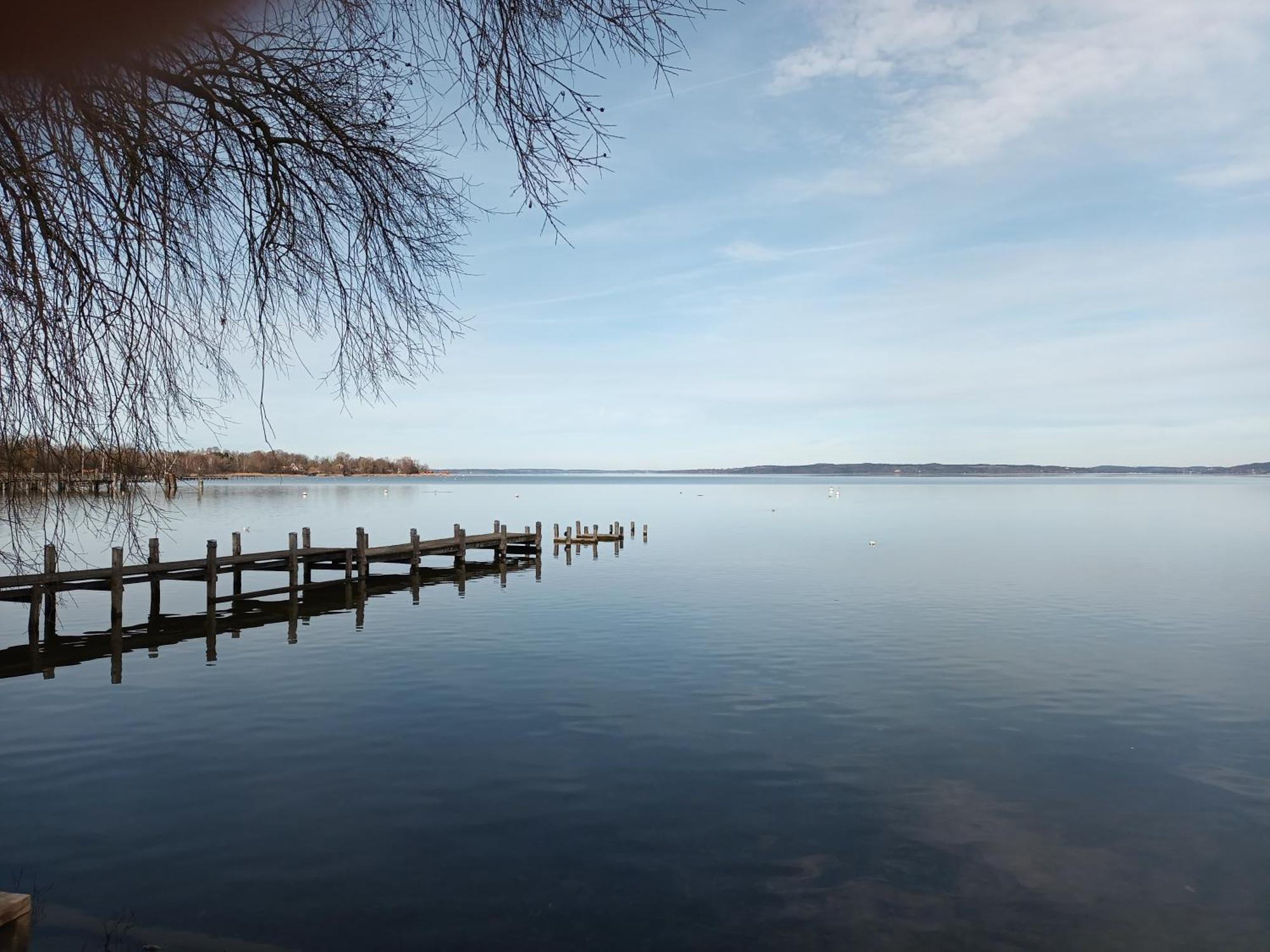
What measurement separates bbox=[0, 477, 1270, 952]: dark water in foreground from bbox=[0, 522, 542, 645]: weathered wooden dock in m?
1.79

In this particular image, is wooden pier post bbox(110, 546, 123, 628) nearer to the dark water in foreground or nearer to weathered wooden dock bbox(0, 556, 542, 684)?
weathered wooden dock bbox(0, 556, 542, 684)

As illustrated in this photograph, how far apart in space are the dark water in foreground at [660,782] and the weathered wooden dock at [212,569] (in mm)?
1789

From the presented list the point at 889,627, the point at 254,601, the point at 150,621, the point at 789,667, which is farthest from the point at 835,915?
the point at 254,601

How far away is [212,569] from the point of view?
26781 mm

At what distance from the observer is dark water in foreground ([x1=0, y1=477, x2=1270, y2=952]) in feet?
28.2

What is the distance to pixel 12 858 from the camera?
9.80m

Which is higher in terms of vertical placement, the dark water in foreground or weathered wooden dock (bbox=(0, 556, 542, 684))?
the dark water in foreground

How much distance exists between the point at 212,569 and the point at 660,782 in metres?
19.9

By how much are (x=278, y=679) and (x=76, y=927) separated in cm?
1052

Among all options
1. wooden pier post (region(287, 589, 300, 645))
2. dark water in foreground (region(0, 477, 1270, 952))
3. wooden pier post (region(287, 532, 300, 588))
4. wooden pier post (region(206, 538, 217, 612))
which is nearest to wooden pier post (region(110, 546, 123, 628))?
dark water in foreground (region(0, 477, 1270, 952))

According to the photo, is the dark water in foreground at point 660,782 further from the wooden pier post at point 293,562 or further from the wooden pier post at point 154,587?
the wooden pier post at point 293,562

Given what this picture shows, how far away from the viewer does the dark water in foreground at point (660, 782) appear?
8.60m

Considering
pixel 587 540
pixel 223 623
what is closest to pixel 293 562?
pixel 223 623

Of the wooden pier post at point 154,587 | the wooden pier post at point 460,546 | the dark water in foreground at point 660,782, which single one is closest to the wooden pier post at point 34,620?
the dark water in foreground at point 660,782
